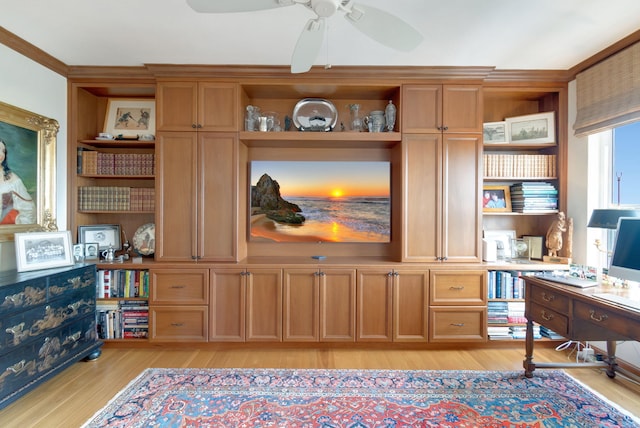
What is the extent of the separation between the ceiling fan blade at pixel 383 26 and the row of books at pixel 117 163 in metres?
2.44

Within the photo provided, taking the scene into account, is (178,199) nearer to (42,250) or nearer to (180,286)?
(180,286)

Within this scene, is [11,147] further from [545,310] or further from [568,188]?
[568,188]

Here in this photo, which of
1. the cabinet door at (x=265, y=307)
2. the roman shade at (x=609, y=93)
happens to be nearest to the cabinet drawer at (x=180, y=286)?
the cabinet door at (x=265, y=307)

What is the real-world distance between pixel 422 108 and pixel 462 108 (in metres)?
0.37

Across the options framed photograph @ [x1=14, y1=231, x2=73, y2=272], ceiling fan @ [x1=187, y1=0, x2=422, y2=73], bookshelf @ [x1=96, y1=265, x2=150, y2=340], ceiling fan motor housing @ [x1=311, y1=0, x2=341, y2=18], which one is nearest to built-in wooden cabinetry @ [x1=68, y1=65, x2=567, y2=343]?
bookshelf @ [x1=96, y1=265, x2=150, y2=340]

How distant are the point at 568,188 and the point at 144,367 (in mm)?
4184

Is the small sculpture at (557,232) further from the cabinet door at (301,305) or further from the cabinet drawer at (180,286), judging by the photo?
the cabinet drawer at (180,286)

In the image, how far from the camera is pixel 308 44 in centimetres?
167

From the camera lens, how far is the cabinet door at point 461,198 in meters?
2.89

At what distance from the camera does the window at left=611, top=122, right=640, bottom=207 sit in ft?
8.39

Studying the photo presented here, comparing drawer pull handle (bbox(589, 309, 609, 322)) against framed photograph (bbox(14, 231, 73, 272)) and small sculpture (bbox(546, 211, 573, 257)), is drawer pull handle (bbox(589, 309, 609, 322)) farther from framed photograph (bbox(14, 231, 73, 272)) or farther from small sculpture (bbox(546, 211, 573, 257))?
framed photograph (bbox(14, 231, 73, 272))

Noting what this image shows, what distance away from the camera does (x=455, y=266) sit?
2838 mm

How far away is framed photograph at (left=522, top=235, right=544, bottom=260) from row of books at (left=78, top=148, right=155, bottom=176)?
388 cm

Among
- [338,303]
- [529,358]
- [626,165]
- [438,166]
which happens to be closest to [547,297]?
[529,358]
